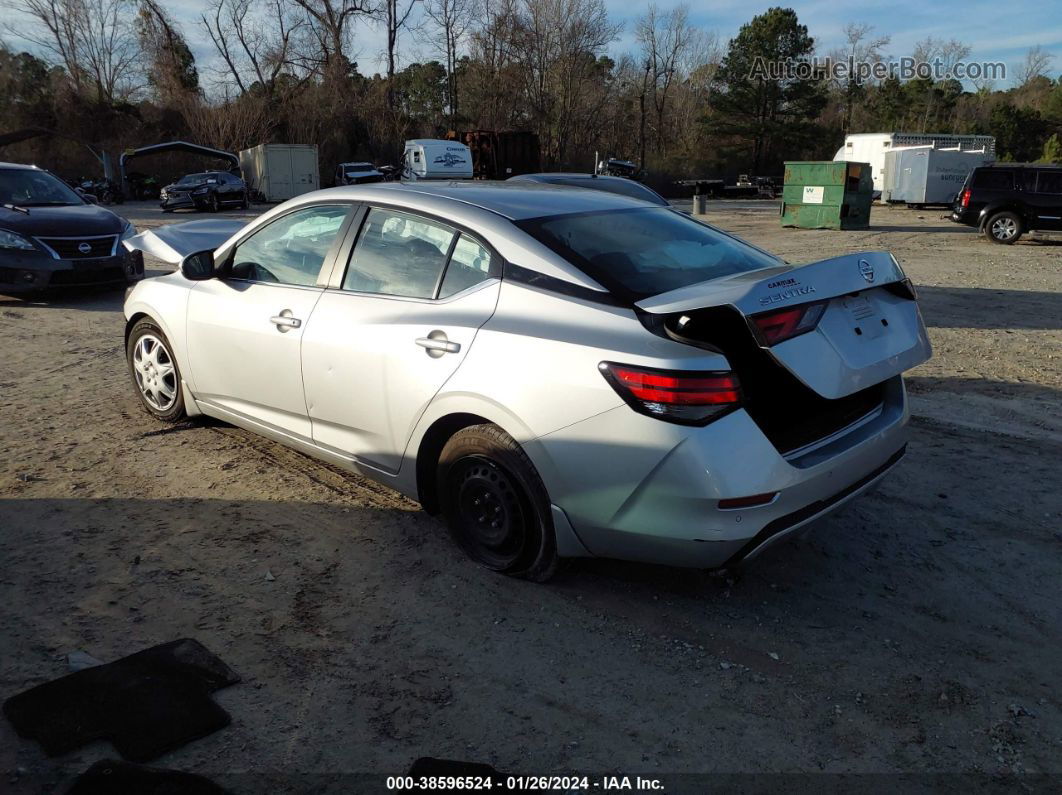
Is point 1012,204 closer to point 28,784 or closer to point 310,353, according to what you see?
point 310,353

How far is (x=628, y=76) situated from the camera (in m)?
66.6

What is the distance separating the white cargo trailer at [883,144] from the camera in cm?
3659

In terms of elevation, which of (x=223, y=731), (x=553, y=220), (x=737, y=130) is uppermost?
(x=737, y=130)

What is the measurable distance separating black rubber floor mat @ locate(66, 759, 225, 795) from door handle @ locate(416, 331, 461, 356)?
5.96 ft

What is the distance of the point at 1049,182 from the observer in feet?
61.2

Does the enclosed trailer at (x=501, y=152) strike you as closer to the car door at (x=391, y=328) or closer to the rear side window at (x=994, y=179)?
the rear side window at (x=994, y=179)

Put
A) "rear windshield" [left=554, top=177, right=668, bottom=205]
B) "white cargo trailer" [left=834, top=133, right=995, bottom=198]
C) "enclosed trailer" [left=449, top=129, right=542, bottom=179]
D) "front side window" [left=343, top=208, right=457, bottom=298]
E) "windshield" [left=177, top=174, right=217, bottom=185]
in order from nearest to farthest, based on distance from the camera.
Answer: "front side window" [left=343, top=208, right=457, bottom=298]
"rear windshield" [left=554, top=177, right=668, bottom=205]
"windshield" [left=177, top=174, right=217, bottom=185]
"white cargo trailer" [left=834, top=133, right=995, bottom=198]
"enclosed trailer" [left=449, top=129, right=542, bottom=179]

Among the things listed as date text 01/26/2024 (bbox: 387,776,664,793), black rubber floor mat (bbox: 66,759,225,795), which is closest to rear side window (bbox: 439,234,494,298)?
date text 01/26/2024 (bbox: 387,776,664,793)

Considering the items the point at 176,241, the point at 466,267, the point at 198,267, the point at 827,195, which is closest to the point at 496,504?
the point at 466,267

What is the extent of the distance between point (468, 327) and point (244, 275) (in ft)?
6.13

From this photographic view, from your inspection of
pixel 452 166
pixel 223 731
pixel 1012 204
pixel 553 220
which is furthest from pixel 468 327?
pixel 452 166

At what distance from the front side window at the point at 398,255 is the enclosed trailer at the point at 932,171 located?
112ft

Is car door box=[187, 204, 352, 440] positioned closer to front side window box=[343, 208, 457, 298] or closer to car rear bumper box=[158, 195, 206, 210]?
front side window box=[343, 208, 457, 298]

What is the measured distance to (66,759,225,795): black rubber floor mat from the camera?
2395 millimetres
